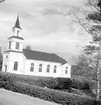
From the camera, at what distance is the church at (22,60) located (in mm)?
44438

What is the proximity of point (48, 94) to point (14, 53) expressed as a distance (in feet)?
106

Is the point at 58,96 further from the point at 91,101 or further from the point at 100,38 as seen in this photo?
the point at 100,38

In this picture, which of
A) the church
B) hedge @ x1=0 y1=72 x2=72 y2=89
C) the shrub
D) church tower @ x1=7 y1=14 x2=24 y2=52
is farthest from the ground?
church tower @ x1=7 y1=14 x2=24 y2=52

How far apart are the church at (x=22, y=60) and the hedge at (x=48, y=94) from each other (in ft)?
84.2

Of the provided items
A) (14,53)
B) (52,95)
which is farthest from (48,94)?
(14,53)

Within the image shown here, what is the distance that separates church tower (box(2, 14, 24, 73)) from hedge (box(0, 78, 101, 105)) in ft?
83.3

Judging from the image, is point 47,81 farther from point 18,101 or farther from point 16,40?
point 16,40

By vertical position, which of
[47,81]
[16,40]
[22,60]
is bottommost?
[47,81]

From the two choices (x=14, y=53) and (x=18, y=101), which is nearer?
(x=18, y=101)

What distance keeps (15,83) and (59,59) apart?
122 ft

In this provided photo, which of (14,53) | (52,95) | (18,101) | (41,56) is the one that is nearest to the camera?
(18,101)

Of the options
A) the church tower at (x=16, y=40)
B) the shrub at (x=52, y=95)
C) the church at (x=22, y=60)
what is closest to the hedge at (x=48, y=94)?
the shrub at (x=52, y=95)

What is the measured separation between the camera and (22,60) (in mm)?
45875

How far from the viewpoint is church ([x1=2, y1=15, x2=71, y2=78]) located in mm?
44438
